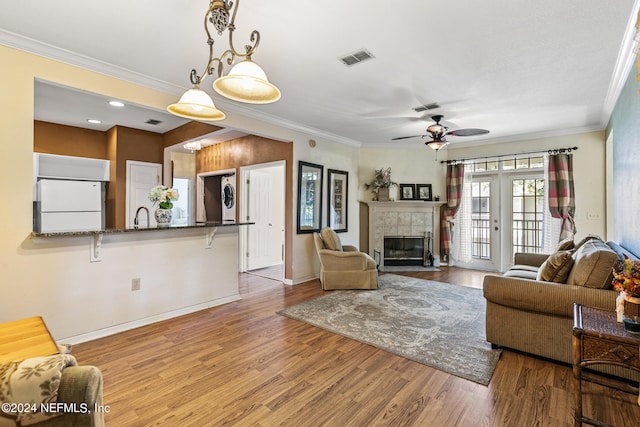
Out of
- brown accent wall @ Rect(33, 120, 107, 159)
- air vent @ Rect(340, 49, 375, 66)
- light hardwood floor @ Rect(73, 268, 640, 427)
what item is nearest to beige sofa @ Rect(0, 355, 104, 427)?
light hardwood floor @ Rect(73, 268, 640, 427)

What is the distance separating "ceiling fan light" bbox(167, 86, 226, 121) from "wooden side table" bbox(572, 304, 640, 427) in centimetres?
266

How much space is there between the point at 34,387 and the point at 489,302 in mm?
3033

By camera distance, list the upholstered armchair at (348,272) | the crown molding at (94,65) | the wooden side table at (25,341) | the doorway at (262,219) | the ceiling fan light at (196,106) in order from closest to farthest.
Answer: the wooden side table at (25,341) → the ceiling fan light at (196,106) → the crown molding at (94,65) → the upholstered armchair at (348,272) → the doorway at (262,219)

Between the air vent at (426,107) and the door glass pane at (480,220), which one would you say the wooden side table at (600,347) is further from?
the door glass pane at (480,220)

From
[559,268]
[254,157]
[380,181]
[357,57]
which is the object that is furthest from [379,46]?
[380,181]

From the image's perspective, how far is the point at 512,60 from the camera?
2.74 metres

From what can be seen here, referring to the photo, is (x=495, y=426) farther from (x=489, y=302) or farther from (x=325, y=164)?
(x=325, y=164)

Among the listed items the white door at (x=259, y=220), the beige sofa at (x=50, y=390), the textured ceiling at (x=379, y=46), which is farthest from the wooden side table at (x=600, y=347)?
the white door at (x=259, y=220)

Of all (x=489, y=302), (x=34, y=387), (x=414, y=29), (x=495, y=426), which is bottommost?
(x=495, y=426)

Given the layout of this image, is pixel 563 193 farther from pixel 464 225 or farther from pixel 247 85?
pixel 247 85

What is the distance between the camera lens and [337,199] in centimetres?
582

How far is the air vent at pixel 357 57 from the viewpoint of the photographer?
260 centimetres

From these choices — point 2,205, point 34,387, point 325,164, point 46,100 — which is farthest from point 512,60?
point 46,100

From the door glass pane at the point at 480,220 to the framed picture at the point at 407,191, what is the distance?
3.89 feet
